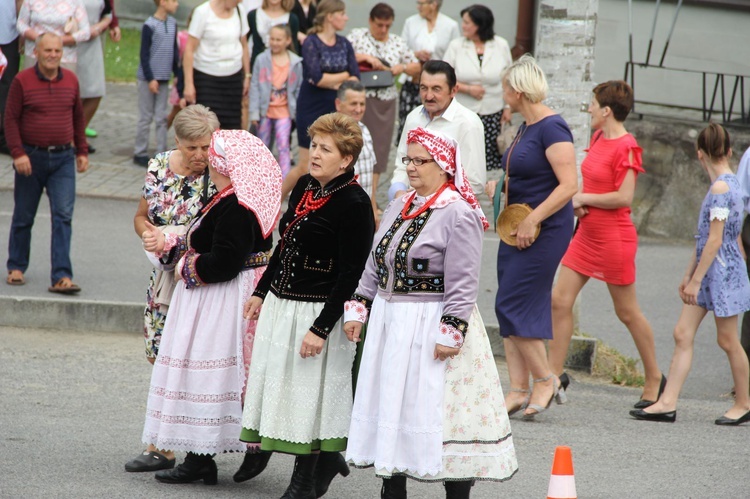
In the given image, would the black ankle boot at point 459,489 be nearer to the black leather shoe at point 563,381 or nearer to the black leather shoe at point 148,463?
the black leather shoe at point 148,463

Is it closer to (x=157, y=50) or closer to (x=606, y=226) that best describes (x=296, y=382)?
(x=606, y=226)

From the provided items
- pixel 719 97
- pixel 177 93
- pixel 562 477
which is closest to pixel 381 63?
pixel 177 93

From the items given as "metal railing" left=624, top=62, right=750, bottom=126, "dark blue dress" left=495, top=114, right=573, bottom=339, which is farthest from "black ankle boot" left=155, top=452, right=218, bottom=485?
"metal railing" left=624, top=62, right=750, bottom=126

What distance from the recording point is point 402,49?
12.0m

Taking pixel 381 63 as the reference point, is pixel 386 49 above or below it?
above

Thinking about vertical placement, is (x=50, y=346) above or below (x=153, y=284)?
below

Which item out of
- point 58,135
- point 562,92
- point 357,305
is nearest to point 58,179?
point 58,135

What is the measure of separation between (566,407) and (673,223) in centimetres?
552

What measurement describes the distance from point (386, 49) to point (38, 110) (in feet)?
14.7

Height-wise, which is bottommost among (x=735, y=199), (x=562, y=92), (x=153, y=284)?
(x=153, y=284)

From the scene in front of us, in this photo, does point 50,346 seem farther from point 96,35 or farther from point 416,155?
point 96,35

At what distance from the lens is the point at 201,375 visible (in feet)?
17.8

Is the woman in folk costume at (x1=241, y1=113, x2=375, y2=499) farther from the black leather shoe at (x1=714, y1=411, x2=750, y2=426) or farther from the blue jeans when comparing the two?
the blue jeans

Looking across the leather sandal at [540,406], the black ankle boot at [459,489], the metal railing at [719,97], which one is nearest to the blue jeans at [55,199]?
the leather sandal at [540,406]
